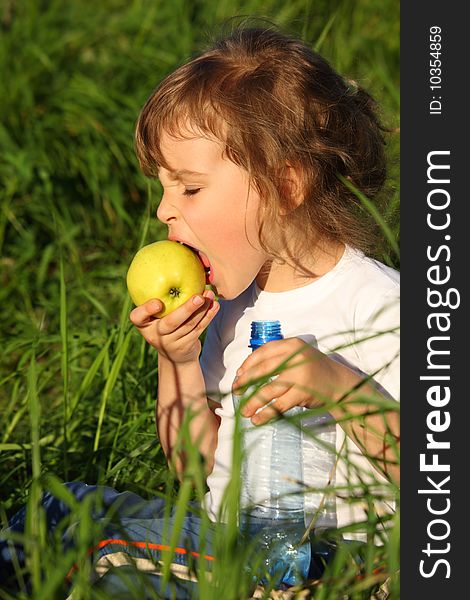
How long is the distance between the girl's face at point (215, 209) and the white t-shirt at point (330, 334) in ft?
0.48

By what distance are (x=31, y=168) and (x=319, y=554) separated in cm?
235

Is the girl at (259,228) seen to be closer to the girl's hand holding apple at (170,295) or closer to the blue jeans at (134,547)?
the girl's hand holding apple at (170,295)

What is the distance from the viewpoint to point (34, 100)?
4.27 metres

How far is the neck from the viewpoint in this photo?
239cm

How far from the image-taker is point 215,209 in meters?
2.30

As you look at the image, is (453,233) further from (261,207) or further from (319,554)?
(319,554)

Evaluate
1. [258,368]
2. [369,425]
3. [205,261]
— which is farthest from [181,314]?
[369,425]

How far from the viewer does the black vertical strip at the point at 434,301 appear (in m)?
1.82

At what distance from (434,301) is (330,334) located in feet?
0.85

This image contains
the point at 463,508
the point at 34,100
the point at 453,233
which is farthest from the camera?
the point at 34,100

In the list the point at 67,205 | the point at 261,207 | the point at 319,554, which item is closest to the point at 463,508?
the point at 319,554

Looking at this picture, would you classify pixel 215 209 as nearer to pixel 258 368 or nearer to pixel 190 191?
pixel 190 191

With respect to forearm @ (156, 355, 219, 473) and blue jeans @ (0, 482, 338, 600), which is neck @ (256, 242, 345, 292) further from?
blue jeans @ (0, 482, 338, 600)

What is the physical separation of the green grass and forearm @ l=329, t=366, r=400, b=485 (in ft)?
1.94
